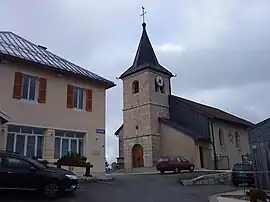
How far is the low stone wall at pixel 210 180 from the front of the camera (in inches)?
764

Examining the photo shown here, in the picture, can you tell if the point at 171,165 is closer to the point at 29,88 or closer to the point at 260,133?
the point at 260,133

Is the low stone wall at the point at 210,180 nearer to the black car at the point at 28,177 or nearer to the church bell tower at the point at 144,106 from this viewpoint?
the black car at the point at 28,177

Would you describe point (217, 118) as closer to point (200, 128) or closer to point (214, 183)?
point (200, 128)

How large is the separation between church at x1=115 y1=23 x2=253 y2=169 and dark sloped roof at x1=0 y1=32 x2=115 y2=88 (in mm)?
13290

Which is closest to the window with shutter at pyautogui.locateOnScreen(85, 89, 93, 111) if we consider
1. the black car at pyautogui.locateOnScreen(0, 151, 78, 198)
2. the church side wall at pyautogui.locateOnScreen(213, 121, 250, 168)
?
the black car at pyautogui.locateOnScreen(0, 151, 78, 198)

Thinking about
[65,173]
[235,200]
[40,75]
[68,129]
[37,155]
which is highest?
[40,75]

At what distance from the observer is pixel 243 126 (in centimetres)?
3988

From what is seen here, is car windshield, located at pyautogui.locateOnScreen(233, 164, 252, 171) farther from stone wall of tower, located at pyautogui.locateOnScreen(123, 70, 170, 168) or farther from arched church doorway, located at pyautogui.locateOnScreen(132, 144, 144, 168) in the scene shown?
arched church doorway, located at pyautogui.locateOnScreen(132, 144, 144, 168)

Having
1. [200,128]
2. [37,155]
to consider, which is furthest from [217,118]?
[37,155]

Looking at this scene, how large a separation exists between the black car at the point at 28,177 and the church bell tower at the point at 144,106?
21.7 meters

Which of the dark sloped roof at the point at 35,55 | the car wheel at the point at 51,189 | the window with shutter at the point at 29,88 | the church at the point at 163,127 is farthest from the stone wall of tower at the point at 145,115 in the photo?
the car wheel at the point at 51,189

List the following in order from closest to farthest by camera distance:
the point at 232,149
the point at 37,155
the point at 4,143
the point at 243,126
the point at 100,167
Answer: the point at 4,143
the point at 37,155
the point at 100,167
the point at 232,149
the point at 243,126

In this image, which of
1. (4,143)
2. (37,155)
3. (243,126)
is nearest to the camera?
(4,143)

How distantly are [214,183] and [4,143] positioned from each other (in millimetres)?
13171
